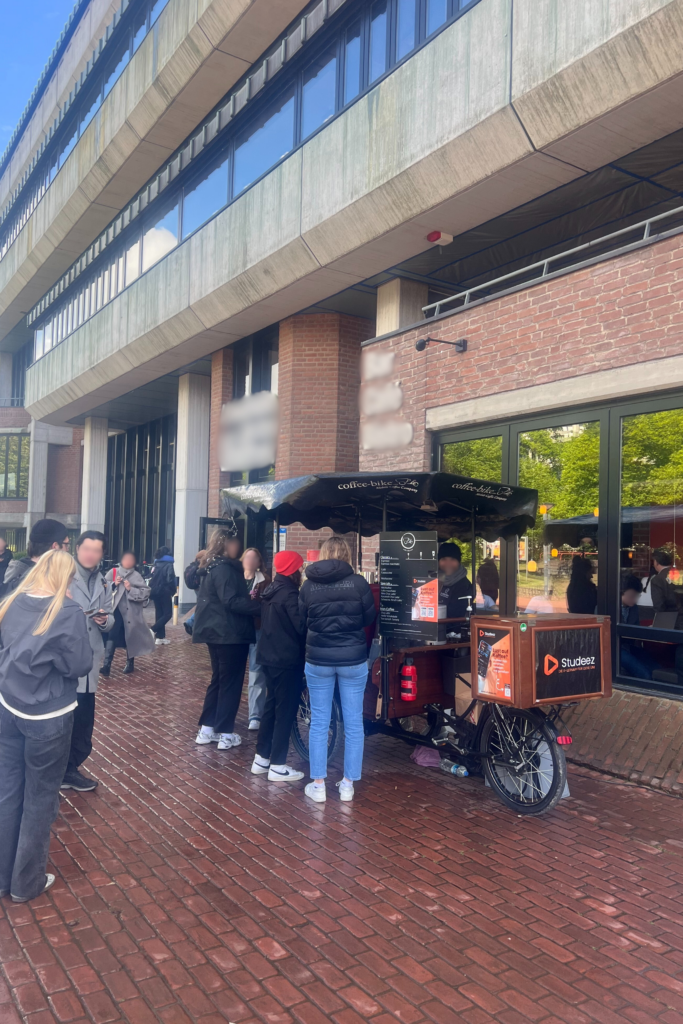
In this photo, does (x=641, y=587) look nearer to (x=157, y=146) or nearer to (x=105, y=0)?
(x=157, y=146)

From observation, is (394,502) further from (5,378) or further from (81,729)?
(5,378)

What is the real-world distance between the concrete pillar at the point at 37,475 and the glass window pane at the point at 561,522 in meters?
30.4

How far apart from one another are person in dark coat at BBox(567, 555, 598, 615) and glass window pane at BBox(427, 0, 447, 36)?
660 cm

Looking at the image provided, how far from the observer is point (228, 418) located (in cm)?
1591

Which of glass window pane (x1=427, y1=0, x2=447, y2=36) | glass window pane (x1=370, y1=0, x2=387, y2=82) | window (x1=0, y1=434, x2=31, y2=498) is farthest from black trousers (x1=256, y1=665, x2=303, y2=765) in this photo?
window (x1=0, y1=434, x2=31, y2=498)

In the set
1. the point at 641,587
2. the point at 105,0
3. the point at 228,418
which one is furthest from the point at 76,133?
the point at 641,587

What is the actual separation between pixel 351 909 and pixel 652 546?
470 cm

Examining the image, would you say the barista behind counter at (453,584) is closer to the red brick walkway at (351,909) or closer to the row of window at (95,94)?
the red brick walkway at (351,909)

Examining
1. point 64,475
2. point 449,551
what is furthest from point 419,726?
point 64,475

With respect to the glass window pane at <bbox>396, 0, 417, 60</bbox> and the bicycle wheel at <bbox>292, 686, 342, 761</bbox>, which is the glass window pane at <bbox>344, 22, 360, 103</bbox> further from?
the bicycle wheel at <bbox>292, 686, 342, 761</bbox>

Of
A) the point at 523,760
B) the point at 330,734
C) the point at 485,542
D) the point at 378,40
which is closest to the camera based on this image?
the point at 523,760

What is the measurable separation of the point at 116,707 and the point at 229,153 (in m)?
10.6

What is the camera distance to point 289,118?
12070 mm

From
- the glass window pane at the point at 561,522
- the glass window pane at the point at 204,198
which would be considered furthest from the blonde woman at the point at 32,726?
the glass window pane at the point at 204,198
